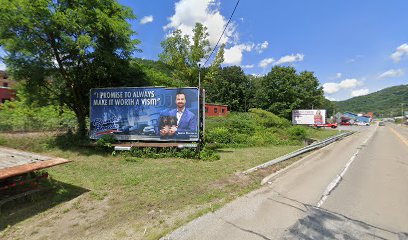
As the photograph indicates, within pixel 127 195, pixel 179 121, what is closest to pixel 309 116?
pixel 179 121

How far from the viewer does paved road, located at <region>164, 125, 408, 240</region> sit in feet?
15.9

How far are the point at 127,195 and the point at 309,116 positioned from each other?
44.3 m

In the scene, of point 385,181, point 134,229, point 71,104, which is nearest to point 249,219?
point 134,229

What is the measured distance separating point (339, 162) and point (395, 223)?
7.91m

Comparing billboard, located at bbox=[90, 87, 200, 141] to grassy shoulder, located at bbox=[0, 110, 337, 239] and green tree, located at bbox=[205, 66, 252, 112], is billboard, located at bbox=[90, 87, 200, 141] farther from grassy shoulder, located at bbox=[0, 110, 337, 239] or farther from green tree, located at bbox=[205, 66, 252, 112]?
green tree, located at bbox=[205, 66, 252, 112]

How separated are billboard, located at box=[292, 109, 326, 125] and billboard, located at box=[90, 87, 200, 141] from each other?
37930 mm

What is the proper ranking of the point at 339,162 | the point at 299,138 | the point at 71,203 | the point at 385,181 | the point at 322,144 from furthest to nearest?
the point at 299,138 → the point at 322,144 → the point at 339,162 → the point at 385,181 → the point at 71,203

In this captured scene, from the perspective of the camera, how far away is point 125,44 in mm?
13344

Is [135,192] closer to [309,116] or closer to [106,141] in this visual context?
[106,141]

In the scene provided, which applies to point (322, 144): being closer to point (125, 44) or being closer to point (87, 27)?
point (125, 44)

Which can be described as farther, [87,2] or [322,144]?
[322,144]

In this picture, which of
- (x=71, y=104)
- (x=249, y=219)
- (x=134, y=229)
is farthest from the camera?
(x=71, y=104)

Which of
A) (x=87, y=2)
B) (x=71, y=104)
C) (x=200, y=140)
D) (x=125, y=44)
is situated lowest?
(x=200, y=140)

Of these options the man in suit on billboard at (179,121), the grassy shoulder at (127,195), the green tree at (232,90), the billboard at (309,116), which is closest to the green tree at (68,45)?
the grassy shoulder at (127,195)
